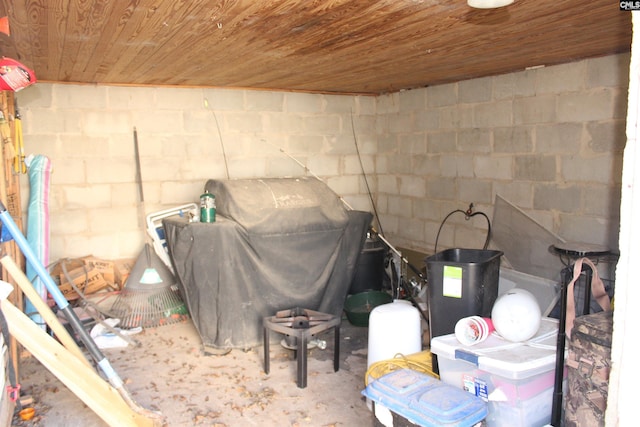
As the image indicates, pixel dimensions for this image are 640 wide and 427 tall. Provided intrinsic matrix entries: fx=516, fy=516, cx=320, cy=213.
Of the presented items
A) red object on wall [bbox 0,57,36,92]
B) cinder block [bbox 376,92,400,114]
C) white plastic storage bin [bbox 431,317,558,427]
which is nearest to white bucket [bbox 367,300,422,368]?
white plastic storage bin [bbox 431,317,558,427]

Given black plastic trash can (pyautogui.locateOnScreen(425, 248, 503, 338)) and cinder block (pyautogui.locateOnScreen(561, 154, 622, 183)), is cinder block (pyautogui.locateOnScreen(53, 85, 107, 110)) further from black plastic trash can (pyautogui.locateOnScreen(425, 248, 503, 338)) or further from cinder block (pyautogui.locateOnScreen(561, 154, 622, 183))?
cinder block (pyautogui.locateOnScreen(561, 154, 622, 183))

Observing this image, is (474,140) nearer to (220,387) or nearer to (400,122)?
(400,122)

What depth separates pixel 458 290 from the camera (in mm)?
2709

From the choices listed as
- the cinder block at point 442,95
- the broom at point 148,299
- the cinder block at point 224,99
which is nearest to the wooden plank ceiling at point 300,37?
the cinder block at point 442,95

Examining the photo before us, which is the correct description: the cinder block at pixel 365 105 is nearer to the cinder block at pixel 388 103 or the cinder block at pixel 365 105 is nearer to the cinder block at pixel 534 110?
the cinder block at pixel 388 103

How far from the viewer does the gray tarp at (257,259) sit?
11.9 feet

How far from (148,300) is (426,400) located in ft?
9.62

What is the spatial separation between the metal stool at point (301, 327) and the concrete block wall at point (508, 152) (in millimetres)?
1769

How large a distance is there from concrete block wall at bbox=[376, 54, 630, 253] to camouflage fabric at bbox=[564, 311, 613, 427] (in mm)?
1780

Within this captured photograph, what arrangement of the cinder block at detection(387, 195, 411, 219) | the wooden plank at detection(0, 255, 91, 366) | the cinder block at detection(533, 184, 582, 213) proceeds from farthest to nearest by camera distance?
the cinder block at detection(387, 195, 411, 219) → the cinder block at detection(533, 184, 582, 213) → the wooden plank at detection(0, 255, 91, 366)

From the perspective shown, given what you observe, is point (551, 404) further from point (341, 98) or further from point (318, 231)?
point (341, 98)

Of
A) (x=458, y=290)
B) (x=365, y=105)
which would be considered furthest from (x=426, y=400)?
(x=365, y=105)

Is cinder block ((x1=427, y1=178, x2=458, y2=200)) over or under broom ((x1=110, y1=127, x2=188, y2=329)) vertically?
over

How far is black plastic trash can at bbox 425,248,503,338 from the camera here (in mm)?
2684
